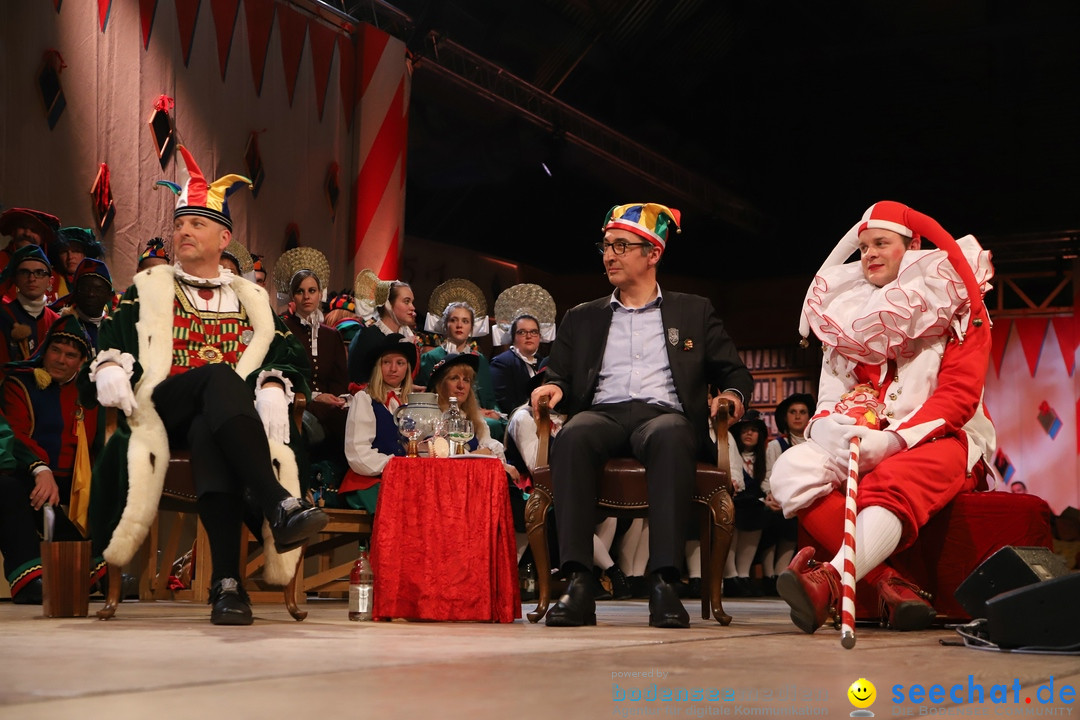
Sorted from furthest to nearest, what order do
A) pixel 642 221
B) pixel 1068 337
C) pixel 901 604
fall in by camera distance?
pixel 1068 337, pixel 642 221, pixel 901 604

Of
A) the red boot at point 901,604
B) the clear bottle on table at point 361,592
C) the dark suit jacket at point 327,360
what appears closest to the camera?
the red boot at point 901,604

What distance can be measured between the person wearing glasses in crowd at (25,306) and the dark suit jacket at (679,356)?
7.76 ft

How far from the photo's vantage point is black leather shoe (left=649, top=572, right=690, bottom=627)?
3361 mm

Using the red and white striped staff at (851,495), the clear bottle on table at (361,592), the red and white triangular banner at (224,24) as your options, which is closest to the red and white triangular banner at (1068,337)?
the red and white triangular banner at (224,24)

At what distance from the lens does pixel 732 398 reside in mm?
3777

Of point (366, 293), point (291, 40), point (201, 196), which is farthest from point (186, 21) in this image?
point (201, 196)

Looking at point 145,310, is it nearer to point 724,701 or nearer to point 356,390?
point 356,390

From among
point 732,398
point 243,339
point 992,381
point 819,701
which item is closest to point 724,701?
point 819,701

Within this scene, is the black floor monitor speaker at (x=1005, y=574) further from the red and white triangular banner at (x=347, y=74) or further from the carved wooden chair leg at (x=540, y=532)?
the red and white triangular banner at (x=347, y=74)

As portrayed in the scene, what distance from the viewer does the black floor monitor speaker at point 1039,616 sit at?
2.47 m

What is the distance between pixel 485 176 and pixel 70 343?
6154 mm

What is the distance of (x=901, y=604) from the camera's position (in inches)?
128

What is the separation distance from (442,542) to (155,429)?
92 cm

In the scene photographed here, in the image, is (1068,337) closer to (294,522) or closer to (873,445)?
(873,445)
